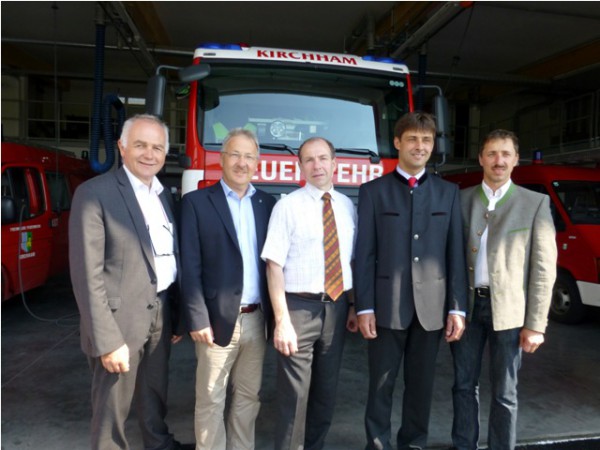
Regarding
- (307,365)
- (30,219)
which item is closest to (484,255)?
(307,365)

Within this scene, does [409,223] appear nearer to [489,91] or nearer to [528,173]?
[528,173]

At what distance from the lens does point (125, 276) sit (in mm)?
2230

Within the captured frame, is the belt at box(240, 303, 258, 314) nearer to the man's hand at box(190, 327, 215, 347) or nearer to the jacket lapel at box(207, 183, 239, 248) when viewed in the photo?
the man's hand at box(190, 327, 215, 347)

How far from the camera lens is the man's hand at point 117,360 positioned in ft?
7.14

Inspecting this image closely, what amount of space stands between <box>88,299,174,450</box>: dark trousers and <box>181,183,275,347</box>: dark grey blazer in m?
0.23

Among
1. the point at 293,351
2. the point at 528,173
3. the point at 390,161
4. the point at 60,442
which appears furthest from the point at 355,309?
the point at 528,173

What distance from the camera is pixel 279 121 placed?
398cm

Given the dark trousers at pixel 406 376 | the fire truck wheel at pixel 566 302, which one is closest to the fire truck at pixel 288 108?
the dark trousers at pixel 406 376

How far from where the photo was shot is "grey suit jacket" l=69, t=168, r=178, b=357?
2.12m

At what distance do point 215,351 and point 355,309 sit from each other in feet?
2.51

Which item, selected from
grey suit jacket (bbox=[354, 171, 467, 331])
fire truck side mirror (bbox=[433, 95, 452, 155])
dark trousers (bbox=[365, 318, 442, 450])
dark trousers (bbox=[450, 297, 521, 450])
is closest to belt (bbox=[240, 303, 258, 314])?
grey suit jacket (bbox=[354, 171, 467, 331])

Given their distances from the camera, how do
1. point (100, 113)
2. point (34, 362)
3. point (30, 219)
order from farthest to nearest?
1. point (100, 113)
2. point (30, 219)
3. point (34, 362)

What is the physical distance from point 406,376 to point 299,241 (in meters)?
1.01

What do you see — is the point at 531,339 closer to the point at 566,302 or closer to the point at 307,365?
the point at 307,365
